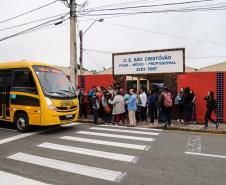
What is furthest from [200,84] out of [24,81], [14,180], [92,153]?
[14,180]

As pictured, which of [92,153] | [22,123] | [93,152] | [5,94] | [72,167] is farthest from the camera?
[5,94]

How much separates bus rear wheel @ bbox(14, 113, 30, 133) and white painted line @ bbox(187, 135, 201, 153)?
20.0 feet

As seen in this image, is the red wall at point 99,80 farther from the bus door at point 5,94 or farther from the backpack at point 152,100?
the bus door at point 5,94

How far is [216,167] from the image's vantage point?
6910mm

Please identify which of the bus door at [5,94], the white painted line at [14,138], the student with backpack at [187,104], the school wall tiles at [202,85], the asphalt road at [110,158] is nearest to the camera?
the asphalt road at [110,158]

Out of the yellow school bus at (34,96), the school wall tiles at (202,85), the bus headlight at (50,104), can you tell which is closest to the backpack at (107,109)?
the yellow school bus at (34,96)

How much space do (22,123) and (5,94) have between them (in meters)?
1.53

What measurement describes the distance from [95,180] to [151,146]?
3.62m

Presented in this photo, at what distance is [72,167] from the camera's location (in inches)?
266

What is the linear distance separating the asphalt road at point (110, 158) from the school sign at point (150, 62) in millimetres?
4894

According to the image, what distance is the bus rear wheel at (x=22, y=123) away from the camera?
11.5 meters

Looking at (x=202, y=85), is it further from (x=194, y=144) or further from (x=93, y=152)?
(x=93, y=152)

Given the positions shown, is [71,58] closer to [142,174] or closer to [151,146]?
[151,146]

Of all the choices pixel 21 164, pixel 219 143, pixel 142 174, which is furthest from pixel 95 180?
pixel 219 143
